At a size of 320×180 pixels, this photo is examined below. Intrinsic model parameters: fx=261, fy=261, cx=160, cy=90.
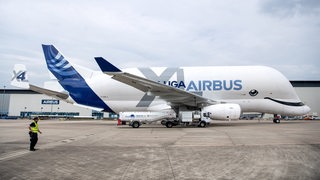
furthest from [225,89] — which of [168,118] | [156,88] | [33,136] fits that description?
[33,136]

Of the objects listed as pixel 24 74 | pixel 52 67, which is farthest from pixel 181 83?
pixel 24 74

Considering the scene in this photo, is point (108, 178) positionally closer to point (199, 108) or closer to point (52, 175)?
point (52, 175)

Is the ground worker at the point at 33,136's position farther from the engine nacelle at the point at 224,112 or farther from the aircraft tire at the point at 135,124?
the engine nacelle at the point at 224,112

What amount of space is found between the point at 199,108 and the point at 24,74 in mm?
16928

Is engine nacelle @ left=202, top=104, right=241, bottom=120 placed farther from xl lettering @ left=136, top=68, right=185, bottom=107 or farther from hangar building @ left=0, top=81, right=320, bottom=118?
hangar building @ left=0, top=81, right=320, bottom=118

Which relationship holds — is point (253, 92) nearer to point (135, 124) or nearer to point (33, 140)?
point (135, 124)

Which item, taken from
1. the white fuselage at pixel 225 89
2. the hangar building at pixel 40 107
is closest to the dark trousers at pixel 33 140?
the white fuselage at pixel 225 89

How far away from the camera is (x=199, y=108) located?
21625 millimetres

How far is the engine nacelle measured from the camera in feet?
65.1

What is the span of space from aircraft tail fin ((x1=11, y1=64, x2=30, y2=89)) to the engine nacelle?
1737 centimetres

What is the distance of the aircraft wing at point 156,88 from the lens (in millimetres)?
18188

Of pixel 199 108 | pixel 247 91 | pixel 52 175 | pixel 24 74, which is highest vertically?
pixel 24 74

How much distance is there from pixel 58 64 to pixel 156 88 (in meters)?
12.5

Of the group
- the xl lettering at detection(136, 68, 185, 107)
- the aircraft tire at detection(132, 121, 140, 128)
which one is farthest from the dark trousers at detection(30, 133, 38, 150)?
the xl lettering at detection(136, 68, 185, 107)
